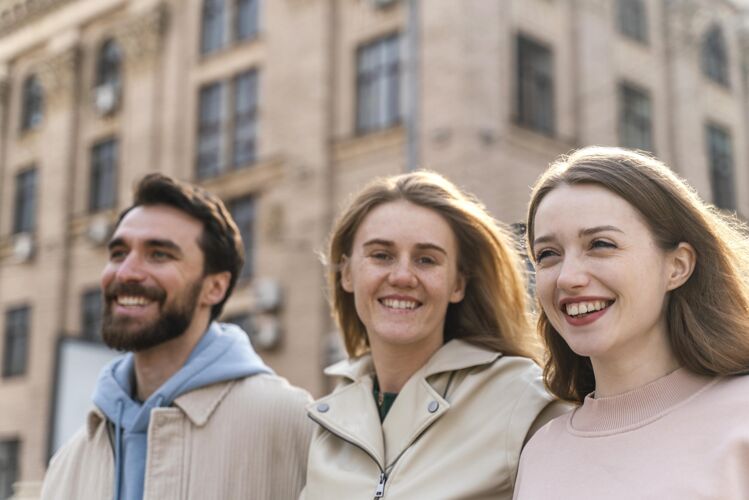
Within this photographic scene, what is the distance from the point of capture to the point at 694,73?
19.8m

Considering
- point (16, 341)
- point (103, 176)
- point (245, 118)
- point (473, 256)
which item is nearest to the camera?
point (473, 256)

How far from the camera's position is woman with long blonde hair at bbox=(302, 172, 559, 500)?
3.59 m

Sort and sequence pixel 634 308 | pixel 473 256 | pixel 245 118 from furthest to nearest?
1. pixel 245 118
2. pixel 473 256
3. pixel 634 308

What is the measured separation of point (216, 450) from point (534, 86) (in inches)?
572

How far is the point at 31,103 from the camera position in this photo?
26844 millimetres

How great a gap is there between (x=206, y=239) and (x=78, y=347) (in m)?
7.76

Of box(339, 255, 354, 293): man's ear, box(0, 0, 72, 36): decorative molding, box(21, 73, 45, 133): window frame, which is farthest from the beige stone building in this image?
box(339, 255, 354, 293): man's ear

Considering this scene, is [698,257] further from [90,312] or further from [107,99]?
[107,99]

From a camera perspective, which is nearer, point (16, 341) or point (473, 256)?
point (473, 256)

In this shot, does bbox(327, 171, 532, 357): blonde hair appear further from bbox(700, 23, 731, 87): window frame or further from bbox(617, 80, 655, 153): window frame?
bbox(700, 23, 731, 87): window frame

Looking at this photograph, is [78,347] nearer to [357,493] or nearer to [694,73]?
[357,493]

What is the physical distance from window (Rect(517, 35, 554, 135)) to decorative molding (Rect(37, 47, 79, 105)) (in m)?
12.2

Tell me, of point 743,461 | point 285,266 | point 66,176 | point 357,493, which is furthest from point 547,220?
point 66,176

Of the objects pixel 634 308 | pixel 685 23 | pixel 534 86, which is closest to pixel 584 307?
pixel 634 308
